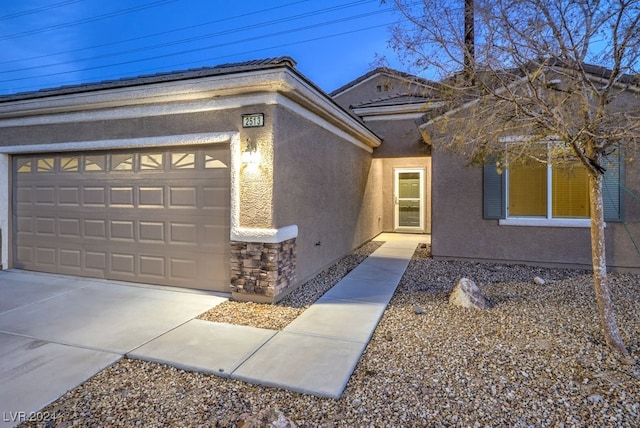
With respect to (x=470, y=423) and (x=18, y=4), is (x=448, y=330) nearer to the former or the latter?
(x=470, y=423)

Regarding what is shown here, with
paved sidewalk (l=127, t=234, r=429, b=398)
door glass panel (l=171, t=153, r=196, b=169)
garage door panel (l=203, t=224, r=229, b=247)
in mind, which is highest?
door glass panel (l=171, t=153, r=196, b=169)

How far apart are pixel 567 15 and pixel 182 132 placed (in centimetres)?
505

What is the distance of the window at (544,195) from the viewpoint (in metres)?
7.00

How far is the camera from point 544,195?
24.6 ft

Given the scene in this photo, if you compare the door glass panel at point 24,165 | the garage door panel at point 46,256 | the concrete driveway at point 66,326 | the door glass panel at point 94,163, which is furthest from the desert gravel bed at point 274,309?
the door glass panel at point 24,165

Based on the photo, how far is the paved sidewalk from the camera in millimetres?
3254

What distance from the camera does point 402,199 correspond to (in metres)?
13.2

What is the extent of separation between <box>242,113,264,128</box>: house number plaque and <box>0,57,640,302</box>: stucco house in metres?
0.02

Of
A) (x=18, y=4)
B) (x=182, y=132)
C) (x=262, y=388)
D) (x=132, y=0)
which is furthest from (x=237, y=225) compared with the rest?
(x=132, y=0)

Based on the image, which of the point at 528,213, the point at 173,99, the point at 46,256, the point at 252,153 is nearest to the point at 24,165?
the point at 46,256

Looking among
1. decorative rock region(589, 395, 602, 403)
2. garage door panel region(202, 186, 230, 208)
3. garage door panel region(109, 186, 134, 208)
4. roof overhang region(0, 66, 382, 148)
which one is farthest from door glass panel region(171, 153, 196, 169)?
decorative rock region(589, 395, 602, 403)

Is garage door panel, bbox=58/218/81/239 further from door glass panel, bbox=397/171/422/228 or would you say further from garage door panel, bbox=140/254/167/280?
door glass panel, bbox=397/171/422/228

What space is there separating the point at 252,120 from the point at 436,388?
160 inches

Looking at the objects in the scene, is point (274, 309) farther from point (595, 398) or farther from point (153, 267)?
point (595, 398)
